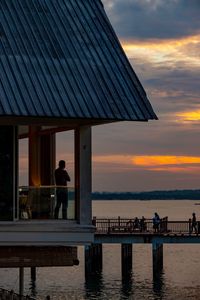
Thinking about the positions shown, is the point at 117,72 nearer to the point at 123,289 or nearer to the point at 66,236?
the point at 66,236

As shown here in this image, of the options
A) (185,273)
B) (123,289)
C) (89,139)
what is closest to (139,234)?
(123,289)

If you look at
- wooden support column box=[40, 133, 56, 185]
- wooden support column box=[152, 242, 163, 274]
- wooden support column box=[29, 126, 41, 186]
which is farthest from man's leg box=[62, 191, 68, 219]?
wooden support column box=[152, 242, 163, 274]

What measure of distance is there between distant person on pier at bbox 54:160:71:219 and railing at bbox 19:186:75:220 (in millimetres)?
28

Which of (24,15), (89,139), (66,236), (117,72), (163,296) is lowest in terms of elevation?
(163,296)

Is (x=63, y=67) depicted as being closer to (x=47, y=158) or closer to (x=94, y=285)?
(x=47, y=158)

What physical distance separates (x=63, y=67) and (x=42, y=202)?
12.4 feet

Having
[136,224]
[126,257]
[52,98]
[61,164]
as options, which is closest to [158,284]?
[126,257]

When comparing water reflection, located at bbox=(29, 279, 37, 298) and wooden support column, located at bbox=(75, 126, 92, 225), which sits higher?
wooden support column, located at bbox=(75, 126, 92, 225)

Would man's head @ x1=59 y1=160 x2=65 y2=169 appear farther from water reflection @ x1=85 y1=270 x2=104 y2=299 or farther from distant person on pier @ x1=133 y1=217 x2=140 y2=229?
distant person on pier @ x1=133 y1=217 x2=140 y2=229

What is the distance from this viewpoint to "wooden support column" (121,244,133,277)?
76625 millimetres

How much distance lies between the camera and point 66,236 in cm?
2703

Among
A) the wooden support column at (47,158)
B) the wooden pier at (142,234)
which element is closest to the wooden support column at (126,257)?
the wooden pier at (142,234)

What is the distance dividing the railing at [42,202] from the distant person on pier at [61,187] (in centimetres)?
3

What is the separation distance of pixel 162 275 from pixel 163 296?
48.7 ft
